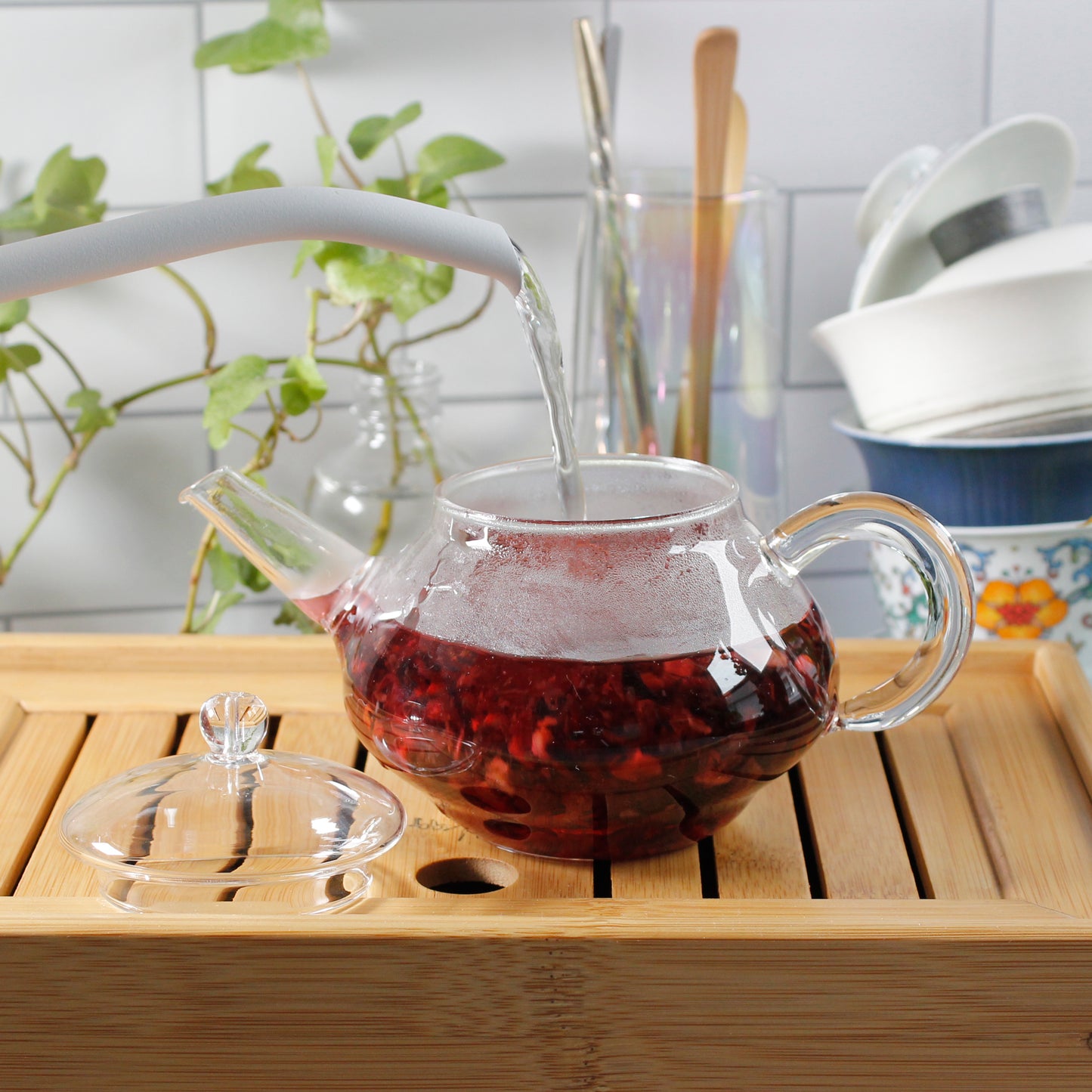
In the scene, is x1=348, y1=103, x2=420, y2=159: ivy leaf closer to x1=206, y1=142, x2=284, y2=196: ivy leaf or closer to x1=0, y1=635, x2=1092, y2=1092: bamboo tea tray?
x1=206, y1=142, x2=284, y2=196: ivy leaf

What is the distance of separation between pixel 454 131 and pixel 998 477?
0.45 m

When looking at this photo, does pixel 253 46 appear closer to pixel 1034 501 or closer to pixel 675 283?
pixel 675 283

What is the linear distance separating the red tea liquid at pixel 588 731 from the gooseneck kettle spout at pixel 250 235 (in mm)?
141

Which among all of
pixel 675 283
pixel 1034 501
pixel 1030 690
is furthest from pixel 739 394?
pixel 1030 690

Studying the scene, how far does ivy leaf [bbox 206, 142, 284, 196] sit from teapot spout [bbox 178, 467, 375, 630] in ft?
1.27

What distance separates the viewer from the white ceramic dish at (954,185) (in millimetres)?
794

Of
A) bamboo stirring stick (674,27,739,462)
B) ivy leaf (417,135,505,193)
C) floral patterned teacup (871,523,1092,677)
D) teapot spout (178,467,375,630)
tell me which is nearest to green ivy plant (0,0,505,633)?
ivy leaf (417,135,505,193)

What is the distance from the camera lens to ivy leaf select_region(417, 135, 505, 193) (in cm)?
85

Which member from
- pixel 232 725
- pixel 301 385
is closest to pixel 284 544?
pixel 232 725

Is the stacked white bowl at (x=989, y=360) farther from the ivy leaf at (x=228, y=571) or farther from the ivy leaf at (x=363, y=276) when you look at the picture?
the ivy leaf at (x=228, y=571)

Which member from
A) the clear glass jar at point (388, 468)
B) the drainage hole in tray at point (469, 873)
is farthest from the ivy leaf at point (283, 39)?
the drainage hole in tray at point (469, 873)

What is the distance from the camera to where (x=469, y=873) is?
50cm

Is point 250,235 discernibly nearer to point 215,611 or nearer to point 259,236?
point 259,236

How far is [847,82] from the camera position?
3.03 ft
